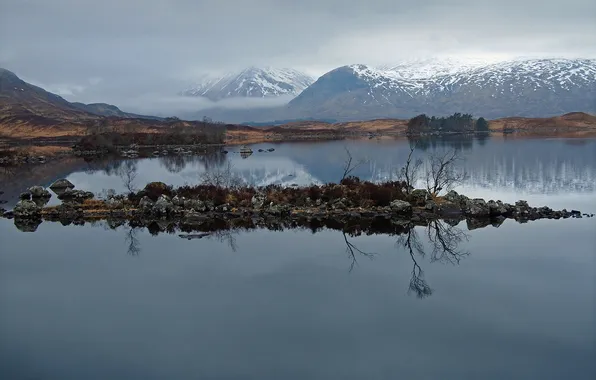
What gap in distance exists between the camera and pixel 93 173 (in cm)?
4797

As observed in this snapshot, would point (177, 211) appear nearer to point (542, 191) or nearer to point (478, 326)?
point (478, 326)

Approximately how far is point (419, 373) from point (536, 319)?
3.82 m

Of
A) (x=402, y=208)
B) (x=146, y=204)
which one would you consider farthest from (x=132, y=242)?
(x=402, y=208)

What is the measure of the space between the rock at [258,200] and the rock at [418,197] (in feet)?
23.7

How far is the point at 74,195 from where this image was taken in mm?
32594

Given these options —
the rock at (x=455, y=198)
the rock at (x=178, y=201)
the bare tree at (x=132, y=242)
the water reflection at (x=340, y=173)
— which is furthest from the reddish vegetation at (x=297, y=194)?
the water reflection at (x=340, y=173)

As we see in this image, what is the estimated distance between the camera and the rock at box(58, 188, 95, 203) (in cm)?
3004

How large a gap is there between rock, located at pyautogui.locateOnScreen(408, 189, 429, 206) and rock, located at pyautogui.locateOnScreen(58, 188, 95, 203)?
17.8 m

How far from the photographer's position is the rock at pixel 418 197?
2580cm

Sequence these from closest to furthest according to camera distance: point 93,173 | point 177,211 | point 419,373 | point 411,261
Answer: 1. point 419,373
2. point 411,261
3. point 177,211
4. point 93,173

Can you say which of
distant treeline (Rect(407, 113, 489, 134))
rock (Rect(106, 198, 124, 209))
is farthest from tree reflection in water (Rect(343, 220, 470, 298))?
distant treeline (Rect(407, 113, 489, 134))

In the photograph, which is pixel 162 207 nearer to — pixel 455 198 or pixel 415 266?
pixel 415 266

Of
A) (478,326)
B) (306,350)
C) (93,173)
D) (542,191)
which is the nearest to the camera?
(306,350)

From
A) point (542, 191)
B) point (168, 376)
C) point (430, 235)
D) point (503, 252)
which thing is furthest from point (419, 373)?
point (542, 191)
